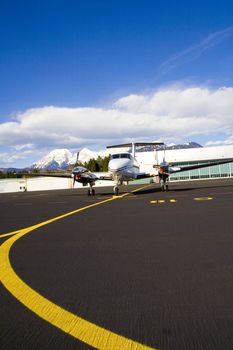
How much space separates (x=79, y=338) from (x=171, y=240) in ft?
14.0

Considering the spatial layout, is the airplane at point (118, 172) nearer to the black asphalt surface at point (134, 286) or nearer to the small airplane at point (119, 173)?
the small airplane at point (119, 173)

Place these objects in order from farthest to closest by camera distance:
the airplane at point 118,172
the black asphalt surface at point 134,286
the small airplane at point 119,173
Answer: the small airplane at point 119,173 → the airplane at point 118,172 → the black asphalt surface at point 134,286

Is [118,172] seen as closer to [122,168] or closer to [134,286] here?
[122,168]

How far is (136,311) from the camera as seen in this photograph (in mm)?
3137

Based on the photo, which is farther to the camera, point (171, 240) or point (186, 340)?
point (171, 240)

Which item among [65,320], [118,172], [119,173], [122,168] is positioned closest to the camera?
[65,320]

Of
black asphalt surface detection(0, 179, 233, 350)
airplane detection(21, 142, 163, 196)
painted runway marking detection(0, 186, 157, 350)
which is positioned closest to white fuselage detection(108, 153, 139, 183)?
airplane detection(21, 142, 163, 196)

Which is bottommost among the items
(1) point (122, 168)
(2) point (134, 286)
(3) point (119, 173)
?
(2) point (134, 286)

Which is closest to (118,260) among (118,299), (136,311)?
(118,299)

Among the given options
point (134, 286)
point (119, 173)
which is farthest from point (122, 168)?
point (134, 286)

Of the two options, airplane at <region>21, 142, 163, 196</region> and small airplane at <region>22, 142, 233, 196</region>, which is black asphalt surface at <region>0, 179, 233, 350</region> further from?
small airplane at <region>22, 142, 233, 196</region>

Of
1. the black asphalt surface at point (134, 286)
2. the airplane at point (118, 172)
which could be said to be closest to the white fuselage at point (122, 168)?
the airplane at point (118, 172)

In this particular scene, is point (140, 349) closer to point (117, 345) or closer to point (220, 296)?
point (117, 345)

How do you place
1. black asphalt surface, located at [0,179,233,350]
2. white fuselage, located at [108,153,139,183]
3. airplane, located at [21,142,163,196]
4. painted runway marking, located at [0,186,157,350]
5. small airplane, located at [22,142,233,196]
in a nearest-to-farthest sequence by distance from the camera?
1. painted runway marking, located at [0,186,157,350]
2. black asphalt surface, located at [0,179,233,350]
3. white fuselage, located at [108,153,139,183]
4. airplane, located at [21,142,163,196]
5. small airplane, located at [22,142,233,196]
